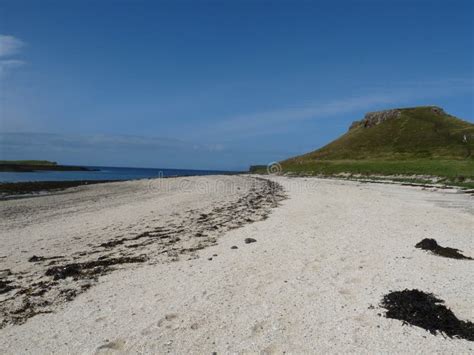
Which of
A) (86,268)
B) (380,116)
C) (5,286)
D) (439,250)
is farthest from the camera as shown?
(380,116)

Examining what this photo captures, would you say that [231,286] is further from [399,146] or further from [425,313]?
[399,146]

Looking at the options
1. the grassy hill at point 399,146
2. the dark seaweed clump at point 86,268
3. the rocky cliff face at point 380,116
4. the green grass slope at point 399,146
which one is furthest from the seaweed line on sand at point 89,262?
the rocky cliff face at point 380,116

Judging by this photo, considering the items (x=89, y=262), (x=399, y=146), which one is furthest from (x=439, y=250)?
(x=399, y=146)

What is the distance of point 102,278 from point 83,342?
349 cm

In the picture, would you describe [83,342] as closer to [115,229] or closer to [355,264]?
[355,264]

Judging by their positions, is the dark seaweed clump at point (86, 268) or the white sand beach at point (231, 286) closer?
the white sand beach at point (231, 286)

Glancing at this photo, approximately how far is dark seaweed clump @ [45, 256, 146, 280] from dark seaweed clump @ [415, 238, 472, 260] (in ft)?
27.4

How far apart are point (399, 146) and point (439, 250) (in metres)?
106

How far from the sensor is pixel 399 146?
107375 millimetres

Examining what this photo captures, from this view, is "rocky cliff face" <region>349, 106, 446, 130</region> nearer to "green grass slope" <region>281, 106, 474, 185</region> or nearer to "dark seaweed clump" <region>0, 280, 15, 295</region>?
"green grass slope" <region>281, 106, 474, 185</region>

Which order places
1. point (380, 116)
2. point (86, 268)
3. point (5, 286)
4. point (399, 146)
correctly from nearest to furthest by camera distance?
1. point (5, 286)
2. point (86, 268)
3. point (399, 146)
4. point (380, 116)

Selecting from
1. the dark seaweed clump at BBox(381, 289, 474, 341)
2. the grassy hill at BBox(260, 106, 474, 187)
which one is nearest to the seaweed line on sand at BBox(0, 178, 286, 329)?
the dark seaweed clump at BBox(381, 289, 474, 341)

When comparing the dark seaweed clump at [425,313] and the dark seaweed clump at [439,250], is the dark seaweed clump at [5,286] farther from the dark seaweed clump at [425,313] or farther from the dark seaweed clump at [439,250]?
the dark seaweed clump at [439,250]

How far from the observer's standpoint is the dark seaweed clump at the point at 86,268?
31.7ft
